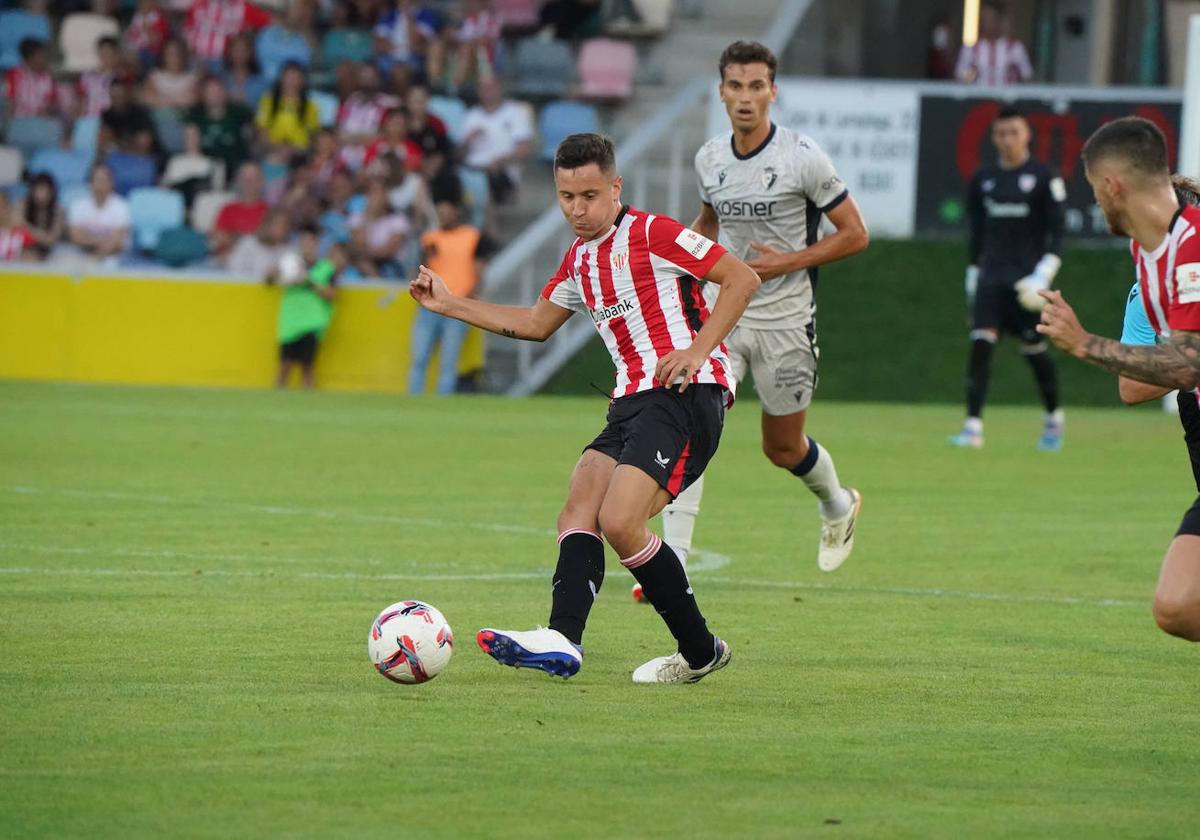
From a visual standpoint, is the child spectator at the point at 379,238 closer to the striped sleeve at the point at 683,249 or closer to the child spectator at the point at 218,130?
the child spectator at the point at 218,130

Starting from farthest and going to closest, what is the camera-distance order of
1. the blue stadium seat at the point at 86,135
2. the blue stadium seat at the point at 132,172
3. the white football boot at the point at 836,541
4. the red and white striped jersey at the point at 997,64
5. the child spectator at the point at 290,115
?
the red and white striped jersey at the point at 997,64, the blue stadium seat at the point at 86,135, the child spectator at the point at 290,115, the blue stadium seat at the point at 132,172, the white football boot at the point at 836,541

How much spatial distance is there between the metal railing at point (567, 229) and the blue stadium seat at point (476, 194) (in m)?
0.46

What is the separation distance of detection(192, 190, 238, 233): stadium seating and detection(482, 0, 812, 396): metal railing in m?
3.24

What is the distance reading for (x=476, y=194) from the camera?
75.8 ft

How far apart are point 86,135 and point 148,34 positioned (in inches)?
79.6

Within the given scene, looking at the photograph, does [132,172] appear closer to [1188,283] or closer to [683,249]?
[683,249]

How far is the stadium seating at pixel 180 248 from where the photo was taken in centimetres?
2258

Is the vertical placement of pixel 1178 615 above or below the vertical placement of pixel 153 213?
above

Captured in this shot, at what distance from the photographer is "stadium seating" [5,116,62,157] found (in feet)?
81.5

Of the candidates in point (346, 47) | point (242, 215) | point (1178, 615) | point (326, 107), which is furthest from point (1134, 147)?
point (346, 47)

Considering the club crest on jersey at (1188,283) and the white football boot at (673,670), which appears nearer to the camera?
the club crest on jersey at (1188,283)

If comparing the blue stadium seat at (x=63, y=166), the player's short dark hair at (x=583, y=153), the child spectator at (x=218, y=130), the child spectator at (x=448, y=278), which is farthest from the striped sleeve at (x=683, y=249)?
the blue stadium seat at (x=63, y=166)

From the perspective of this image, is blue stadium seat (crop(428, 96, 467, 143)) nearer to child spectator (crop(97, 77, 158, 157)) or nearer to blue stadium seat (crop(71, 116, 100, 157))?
child spectator (crop(97, 77, 158, 157))

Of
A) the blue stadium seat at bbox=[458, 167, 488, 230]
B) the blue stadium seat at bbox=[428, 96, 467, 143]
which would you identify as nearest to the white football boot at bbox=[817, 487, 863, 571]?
the blue stadium seat at bbox=[458, 167, 488, 230]
